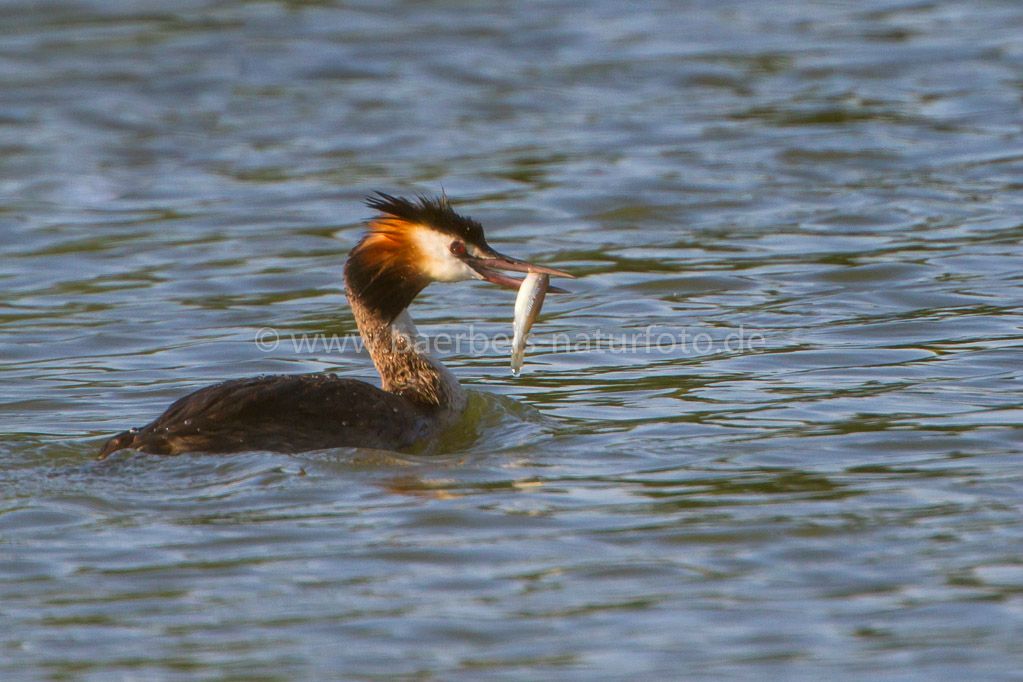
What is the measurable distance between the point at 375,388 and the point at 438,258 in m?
0.71

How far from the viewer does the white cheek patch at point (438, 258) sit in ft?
26.4

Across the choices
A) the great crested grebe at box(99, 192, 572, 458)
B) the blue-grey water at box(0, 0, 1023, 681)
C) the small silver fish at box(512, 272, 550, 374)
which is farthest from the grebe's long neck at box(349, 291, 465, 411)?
the small silver fish at box(512, 272, 550, 374)

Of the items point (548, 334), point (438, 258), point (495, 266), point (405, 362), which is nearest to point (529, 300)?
point (495, 266)

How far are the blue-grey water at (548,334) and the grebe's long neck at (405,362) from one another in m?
0.21

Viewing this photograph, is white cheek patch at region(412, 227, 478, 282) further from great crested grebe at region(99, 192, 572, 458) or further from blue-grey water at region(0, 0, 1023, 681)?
blue-grey water at region(0, 0, 1023, 681)

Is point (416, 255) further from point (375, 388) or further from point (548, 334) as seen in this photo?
point (548, 334)

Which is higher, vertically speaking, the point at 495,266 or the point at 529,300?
the point at 495,266

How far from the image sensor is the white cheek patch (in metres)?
8.05

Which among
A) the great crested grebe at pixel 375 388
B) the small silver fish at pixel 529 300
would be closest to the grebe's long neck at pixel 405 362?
the great crested grebe at pixel 375 388

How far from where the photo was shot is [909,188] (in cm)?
1348

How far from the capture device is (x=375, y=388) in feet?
25.6

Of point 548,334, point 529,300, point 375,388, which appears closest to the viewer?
point 375,388

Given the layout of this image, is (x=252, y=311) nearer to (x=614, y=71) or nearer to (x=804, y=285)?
(x=804, y=285)

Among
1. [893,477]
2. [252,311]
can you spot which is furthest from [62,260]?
[893,477]
